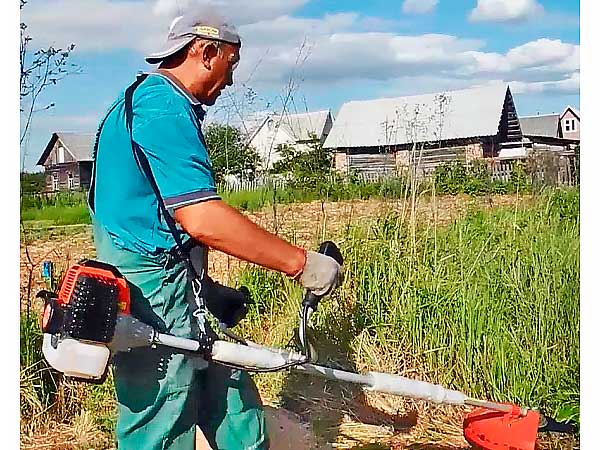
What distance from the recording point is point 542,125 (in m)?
1.84

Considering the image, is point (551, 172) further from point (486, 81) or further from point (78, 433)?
point (78, 433)

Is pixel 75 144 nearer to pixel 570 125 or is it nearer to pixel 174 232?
pixel 174 232

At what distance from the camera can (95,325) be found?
4.14ft

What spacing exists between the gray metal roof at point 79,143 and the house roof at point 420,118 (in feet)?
1.64

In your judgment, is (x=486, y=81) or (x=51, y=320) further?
(x=486, y=81)

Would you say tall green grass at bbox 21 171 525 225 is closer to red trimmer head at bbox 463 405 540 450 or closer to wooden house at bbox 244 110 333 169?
wooden house at bbox 244 110 333 169

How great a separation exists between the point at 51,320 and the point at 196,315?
26 centimetres

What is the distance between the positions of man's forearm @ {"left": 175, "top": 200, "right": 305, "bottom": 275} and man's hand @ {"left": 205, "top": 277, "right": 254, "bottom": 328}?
11.5 inches

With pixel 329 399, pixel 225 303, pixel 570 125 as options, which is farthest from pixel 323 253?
pixel 570 125

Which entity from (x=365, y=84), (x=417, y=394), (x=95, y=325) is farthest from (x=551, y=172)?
(x=95, y=325)

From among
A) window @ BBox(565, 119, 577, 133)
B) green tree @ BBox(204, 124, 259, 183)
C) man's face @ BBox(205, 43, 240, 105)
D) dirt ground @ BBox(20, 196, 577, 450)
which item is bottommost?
dirt ground @ BBox(20, 196, 577, 450)

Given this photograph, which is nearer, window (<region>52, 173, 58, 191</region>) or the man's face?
the man's face

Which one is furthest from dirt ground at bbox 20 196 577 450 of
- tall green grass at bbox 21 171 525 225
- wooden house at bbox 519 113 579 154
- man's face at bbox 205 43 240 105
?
man's face at bbox 205 43 240 105

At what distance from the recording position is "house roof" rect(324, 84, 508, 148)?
181 centimetres
